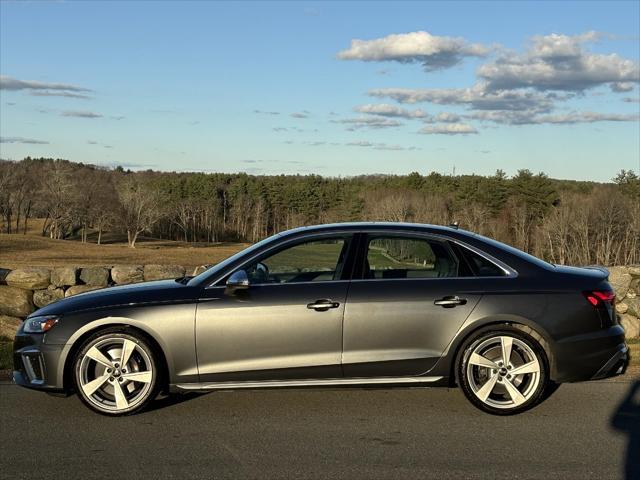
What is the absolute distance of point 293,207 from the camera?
4574 inches

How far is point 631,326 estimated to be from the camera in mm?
10133

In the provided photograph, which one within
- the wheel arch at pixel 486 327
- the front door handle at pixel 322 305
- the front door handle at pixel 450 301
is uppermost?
the front door handle at pixel 450 301

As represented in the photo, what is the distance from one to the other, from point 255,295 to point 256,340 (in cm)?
36

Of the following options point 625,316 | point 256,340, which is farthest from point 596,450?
point 625,316

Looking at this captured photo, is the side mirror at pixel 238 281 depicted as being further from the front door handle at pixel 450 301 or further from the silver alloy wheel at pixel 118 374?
the front door handle at pixel 450 301

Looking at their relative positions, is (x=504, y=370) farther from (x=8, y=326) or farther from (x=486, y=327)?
(x=8, y=326)

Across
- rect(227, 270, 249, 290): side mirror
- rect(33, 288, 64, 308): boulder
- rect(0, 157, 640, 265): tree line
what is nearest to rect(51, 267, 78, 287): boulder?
rect(33, 288, 64, 308): boulder

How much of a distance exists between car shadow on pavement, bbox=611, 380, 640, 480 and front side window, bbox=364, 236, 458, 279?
167 centimetres

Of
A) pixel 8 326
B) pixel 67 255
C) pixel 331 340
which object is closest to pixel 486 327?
pixel 331 340

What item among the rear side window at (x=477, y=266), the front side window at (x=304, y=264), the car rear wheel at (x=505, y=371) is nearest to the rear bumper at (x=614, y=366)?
the car rear wheel at (x=505, y=371)

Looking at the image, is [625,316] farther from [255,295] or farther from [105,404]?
[105,404]

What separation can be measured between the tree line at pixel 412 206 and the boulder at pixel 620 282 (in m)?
59.6

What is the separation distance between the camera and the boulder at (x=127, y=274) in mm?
10867

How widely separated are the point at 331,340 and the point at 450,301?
3.25ft
